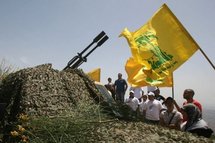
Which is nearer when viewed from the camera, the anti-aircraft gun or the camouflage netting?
the camouflage netting

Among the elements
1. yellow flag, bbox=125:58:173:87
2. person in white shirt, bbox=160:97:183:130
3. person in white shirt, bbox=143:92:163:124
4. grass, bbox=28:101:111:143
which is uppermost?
yellow flag, bbox=125:58:173:87

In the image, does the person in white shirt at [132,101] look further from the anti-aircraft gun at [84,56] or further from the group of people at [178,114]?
the anti-aircraft gun at [84,56]

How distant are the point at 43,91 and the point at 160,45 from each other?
5409 millimetres

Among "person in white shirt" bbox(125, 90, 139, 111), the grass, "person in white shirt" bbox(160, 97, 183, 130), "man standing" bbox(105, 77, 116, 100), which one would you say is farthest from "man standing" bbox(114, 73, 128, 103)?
the grass

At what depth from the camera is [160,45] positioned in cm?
970

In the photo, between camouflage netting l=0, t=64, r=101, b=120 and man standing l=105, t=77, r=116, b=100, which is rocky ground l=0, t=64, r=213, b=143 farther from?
man standing l=105, t=77, r=116, b=100

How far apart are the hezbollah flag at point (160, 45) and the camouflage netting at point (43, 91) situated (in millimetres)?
3821

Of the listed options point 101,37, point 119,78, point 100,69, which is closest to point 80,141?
point 101,37

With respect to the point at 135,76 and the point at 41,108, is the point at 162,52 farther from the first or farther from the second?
the point at 41,108

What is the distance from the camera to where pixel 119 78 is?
44.7 feet

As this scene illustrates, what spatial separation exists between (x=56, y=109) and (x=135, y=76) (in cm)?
652

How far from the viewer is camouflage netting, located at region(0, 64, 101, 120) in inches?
184

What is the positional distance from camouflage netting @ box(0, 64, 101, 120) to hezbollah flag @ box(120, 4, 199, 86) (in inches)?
150

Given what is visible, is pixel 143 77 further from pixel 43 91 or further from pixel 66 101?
pixel 43 91
